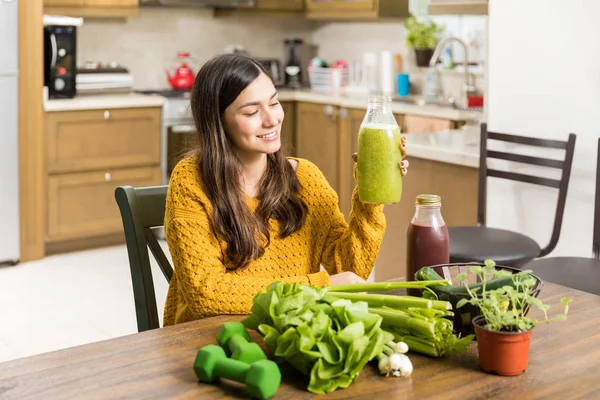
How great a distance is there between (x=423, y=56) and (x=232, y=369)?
4.40m

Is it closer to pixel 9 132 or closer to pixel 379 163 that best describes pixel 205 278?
pixel 379 163

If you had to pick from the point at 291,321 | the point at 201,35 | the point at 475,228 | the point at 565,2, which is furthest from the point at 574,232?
A: the point at 201,35

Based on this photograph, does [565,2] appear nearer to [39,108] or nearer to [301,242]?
[301,242]

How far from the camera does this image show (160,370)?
136 cm

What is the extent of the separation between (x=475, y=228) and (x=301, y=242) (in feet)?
4.55

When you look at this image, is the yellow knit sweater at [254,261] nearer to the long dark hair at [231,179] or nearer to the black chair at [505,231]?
the long dark hair at [231,179]

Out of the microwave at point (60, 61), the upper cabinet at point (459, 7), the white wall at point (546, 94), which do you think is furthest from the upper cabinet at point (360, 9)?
the white wall at point (546, 94)

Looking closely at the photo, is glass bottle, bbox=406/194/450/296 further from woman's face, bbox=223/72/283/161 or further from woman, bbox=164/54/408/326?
woman's face, bbox=223/72/283/161

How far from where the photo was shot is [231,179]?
74.5 inches

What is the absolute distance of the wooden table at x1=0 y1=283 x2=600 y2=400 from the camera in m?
1.27

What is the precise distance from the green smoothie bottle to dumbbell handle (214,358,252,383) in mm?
575

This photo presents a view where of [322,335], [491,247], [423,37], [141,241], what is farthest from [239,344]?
[423,37]

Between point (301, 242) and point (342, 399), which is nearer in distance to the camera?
point (342, 399)

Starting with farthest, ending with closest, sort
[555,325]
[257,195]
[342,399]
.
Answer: [257,195] → [555,325] → [342,399]
